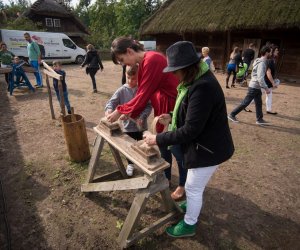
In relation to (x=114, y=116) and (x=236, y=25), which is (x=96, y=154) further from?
(x=236, y=25)

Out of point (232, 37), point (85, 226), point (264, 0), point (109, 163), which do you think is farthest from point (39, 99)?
point (264, 0)

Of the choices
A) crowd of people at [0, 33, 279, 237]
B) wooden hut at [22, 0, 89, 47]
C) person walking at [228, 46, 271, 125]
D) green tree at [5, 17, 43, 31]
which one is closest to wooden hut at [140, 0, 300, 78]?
person walking at [228, 46, 271, 125]

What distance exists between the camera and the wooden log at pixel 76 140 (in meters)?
3.56

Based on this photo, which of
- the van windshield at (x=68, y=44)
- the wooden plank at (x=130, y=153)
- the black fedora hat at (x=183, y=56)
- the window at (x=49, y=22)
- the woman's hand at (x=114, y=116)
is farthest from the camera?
the window at (x=49, y=22)

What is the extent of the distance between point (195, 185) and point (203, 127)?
600 millimetres

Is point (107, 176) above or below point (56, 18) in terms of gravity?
below

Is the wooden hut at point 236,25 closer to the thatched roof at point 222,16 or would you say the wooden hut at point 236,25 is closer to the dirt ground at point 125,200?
the thatched roof at point 222,16

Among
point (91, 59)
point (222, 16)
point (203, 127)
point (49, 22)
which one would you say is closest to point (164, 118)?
point (203, 127)

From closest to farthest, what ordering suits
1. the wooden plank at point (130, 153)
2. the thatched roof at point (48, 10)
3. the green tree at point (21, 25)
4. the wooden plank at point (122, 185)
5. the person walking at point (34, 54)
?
the wooden plank at point (130, 153) → the wooden plank at point (122, 185) → the person walking at point (34, 54) → the green tree at point (21, 25) → the thatched roof at point (48, 10)

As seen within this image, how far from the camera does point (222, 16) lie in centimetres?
1209

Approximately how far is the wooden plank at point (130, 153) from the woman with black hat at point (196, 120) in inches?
7.6

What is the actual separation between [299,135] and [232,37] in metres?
9.38

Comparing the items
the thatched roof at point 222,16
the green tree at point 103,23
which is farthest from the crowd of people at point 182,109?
the green tree at point 103,23

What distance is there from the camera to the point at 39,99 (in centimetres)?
761
